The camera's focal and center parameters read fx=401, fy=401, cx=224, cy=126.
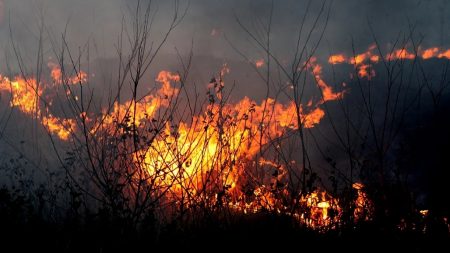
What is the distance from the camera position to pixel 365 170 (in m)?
6.92

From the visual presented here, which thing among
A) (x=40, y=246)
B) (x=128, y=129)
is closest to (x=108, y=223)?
(x=40, y=246)

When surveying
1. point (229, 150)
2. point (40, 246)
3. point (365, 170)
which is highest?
point (229, 150)

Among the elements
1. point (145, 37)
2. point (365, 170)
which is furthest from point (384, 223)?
point (145, 37)

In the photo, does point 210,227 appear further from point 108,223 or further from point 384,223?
point 384,223

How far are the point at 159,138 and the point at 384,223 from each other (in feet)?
12.8

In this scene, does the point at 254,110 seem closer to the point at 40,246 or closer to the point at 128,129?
the point at 128,129

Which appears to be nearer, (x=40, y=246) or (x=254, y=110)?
(x=40, y=246)

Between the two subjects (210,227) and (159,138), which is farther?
(159,138)

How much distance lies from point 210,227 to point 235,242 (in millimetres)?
546

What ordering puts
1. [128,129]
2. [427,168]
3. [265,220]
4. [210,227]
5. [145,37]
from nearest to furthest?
1. [145,37]
2. [128,129]
3. [210,227]
4. [265,220]
5. [427,168]

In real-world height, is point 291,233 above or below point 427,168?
below

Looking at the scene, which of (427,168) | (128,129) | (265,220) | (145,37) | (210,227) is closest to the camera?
(145,37)

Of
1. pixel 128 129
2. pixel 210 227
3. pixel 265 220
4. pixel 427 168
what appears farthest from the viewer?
pixel 427 168

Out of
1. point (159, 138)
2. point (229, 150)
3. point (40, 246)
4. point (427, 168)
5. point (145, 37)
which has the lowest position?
point (40, 246)
